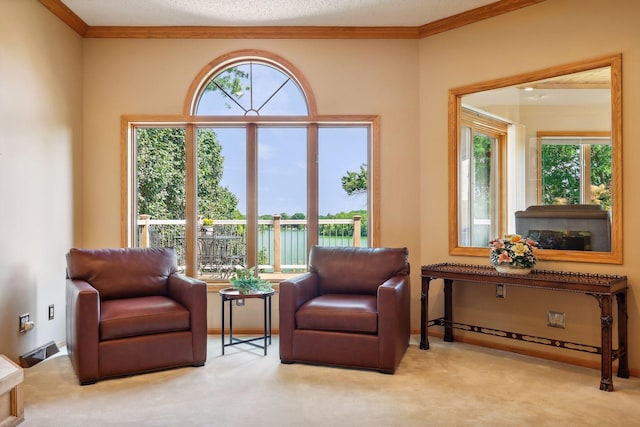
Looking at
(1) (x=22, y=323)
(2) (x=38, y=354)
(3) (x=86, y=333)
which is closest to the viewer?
(3) (x=86, y=333)

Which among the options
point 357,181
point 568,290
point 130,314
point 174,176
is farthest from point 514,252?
point 174,176

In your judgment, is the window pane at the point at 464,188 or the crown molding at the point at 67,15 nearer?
the crown molding at the point at 67,15

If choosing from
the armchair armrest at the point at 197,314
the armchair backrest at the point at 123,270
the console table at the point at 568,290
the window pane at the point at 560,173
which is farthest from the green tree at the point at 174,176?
the window pane at the point at 560,173

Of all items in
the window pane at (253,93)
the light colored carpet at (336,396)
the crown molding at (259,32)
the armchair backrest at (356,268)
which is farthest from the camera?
the window pane at (253,93)

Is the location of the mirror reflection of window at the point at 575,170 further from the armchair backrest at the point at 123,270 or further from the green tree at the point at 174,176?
the armchair backrest at the point at 123,270

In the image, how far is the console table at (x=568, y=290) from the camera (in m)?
2.95

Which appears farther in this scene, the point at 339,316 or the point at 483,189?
the point at 483,189

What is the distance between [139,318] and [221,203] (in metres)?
1.61

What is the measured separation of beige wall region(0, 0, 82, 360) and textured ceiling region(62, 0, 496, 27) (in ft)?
1.45

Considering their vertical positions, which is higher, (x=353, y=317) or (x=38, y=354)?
(x=353, y=317)

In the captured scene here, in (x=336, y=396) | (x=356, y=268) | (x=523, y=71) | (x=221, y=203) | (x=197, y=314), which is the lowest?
(x=336, y=396)

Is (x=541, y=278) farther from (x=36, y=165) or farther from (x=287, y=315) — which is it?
(x=36, y=165)

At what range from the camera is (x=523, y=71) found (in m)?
3.76

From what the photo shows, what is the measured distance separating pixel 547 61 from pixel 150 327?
11.8 feet
